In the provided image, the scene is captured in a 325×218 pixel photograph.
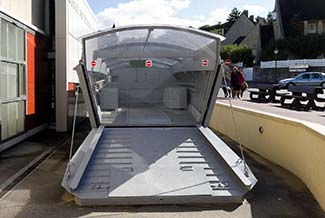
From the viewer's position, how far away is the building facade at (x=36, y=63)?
9820 millimetres

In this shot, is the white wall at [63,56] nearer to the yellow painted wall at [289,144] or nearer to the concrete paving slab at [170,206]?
the yellow painted wall at [289,144]

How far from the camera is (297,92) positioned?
17.6m

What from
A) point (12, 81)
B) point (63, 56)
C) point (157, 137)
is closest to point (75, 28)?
point (63, 56)

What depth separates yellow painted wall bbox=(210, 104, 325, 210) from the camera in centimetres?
600

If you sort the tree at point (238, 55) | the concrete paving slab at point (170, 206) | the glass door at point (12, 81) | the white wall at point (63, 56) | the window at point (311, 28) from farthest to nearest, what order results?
1. the tree at point (238, 55)
2. the window at point (311, 28)
3. the white wall at point (63, 56)
4. the glass door at point (12, 81)
5. the concrete paving slab at point (170, 206)

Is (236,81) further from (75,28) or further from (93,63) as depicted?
(93,63)

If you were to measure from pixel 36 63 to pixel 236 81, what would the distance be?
11059mm

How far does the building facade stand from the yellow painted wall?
16.2 feet

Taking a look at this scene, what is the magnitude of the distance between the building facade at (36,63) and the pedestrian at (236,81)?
8.13 m

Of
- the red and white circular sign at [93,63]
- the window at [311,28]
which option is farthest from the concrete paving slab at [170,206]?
the window at [311,28]

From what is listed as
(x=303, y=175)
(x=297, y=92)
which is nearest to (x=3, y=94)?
(x=303, y=175)

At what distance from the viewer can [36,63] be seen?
12.4 m

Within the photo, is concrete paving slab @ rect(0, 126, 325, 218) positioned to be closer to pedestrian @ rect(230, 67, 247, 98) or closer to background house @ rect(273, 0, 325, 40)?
pedestrian @ rect(230, 67, 247, 98)

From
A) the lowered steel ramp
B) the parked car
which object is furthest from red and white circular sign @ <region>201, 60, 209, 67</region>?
the parked car
